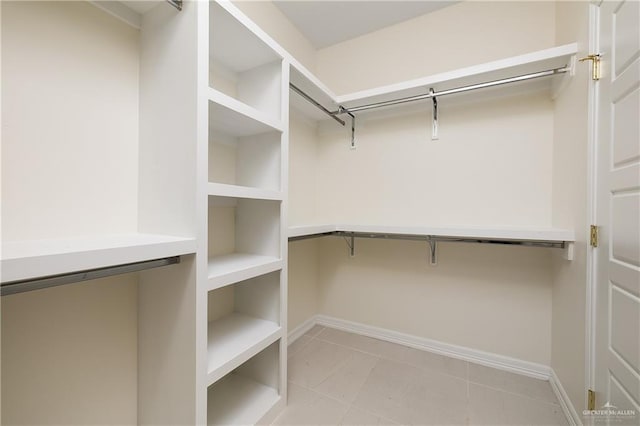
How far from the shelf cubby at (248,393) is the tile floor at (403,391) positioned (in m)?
0.13

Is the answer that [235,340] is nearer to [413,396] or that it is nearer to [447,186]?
[413,396]

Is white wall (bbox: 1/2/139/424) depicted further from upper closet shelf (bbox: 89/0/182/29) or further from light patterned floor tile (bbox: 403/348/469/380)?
light patterned floor tile (bbox: 403/348/469/380)

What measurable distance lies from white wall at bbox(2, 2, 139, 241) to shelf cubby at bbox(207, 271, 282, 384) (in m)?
0.65

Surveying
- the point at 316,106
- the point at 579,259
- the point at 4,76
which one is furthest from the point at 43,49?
the point at 579,259

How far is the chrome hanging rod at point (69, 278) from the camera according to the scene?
599 millimetres

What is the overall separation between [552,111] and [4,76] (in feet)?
8.54

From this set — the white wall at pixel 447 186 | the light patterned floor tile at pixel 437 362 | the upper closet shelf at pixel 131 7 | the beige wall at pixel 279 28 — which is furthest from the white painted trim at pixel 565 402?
the beige wall at pixel 279 28

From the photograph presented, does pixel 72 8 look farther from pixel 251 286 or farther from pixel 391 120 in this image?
pixel 391 120

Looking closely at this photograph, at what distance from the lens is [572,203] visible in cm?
134

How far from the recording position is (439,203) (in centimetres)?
194

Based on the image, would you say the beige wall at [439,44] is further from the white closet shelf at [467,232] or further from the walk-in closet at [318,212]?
the white closet shelf at [467,232]

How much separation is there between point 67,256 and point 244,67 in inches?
49.0

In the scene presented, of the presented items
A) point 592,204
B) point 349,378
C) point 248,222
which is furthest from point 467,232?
point 248,222

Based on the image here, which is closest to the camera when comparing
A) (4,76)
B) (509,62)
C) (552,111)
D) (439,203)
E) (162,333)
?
(4,76)
